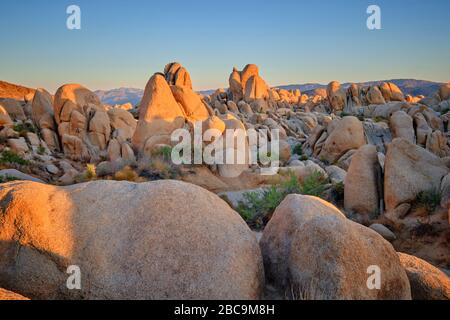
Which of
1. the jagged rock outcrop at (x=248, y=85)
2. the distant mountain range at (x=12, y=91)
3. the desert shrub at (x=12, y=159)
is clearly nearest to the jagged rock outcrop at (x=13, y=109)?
the desert shrub at (x=12, y=159)

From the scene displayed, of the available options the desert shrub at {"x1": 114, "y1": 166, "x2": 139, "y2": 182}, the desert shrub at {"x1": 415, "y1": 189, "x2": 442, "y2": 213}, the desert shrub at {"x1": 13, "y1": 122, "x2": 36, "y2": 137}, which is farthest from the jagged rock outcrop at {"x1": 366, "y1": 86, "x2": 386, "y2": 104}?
A: the desert shrub at {"x1": 415, "y1": 189, "x2": 442, "y2": 213}

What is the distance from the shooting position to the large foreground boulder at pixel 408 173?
9828mm

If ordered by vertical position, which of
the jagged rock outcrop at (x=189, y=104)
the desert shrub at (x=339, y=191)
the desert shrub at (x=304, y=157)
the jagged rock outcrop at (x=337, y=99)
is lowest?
the desert shrub at (x=304, y=157)

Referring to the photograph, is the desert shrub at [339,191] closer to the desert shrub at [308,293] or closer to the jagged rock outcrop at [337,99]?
the desert shrub at [308,293]

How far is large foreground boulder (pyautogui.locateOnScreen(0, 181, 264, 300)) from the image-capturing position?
13.7 feet

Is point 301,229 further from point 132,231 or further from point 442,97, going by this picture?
point 442,97

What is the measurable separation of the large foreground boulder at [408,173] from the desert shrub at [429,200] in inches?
4.5

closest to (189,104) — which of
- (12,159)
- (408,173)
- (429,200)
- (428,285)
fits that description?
(12,159)

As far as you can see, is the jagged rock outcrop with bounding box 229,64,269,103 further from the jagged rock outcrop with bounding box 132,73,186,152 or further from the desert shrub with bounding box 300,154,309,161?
the jagged rock outcrop with bounding box 132,73,186,152

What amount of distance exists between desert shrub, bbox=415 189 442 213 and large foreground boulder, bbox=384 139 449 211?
4.5 inches

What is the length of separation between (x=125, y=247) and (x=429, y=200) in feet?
27.3

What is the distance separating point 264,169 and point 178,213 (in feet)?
41.4
